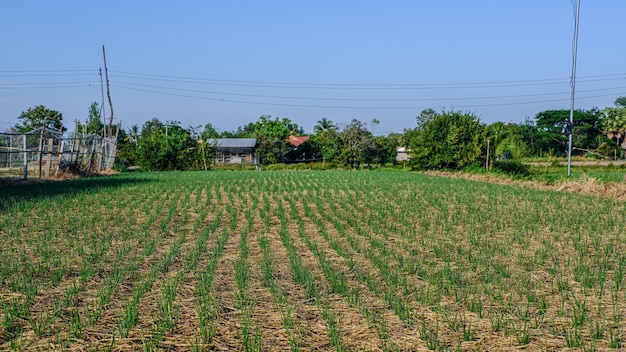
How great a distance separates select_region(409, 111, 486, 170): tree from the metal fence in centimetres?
1919

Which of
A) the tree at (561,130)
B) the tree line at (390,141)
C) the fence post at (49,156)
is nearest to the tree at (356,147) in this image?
the tree line at (390,141)

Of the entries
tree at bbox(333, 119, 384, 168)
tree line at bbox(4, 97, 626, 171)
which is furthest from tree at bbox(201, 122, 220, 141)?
tree at bbox(333, 119, 384, 168)

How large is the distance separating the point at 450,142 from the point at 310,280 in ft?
97.4

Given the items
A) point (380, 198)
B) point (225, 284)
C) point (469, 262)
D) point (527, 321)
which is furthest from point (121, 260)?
point (380, 198)

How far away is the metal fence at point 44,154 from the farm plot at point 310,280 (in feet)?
30.6

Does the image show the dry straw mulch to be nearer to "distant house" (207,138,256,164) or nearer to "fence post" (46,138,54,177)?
"fence post" (46,138,54,177)

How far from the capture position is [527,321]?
4523 millimetres

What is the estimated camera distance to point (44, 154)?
22719 millimetres

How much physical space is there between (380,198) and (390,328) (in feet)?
39.7

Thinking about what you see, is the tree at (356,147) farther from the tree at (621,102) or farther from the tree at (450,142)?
the tree at (621,102)

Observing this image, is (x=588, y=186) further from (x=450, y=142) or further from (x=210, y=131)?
(x=210, y=131)

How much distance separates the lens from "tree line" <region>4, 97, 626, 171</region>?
34562 mm

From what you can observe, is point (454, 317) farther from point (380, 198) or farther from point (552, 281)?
point (380, 198)

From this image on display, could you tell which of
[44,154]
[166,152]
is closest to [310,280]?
[44,154]
